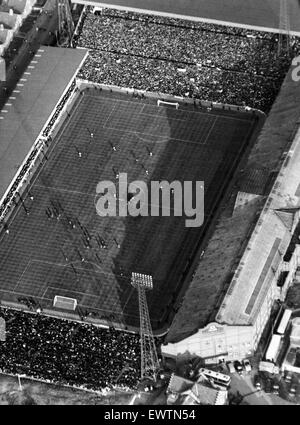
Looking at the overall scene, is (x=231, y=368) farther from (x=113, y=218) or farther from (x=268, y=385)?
(x=113, y=218)

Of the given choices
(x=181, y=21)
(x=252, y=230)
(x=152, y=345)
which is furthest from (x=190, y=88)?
(x=152, y=345)

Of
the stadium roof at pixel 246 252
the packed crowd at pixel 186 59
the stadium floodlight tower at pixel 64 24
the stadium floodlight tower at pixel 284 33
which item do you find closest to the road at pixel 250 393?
the stadium roof at pixel 246 252

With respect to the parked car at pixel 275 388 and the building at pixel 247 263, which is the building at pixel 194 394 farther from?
the parked car at pixel 275 388

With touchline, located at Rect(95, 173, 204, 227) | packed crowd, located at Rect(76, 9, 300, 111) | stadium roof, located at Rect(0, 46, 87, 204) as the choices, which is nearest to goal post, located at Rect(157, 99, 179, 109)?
packed crowd, located at Rect(76, 9, 300, 111)

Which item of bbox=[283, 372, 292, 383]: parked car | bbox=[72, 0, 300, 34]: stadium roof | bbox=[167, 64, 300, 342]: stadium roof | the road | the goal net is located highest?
bbox=[72, 0, 300, 34]: stadium roof

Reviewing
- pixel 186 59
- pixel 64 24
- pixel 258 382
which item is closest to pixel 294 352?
pixel 258 382

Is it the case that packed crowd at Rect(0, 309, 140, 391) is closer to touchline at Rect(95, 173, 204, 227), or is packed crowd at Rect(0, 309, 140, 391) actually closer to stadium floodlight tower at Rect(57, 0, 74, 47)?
touchline at Rect(95, 173, 204, 227)
